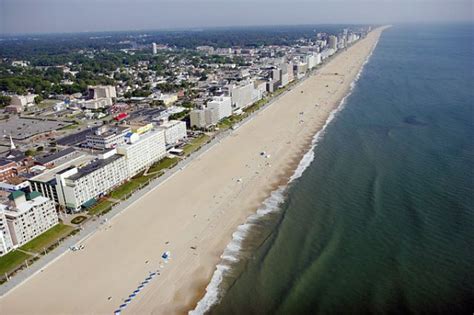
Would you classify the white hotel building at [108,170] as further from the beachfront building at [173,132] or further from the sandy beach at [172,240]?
the sandy beach at [172,240]

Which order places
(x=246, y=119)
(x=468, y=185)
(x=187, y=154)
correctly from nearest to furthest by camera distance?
(x=468, y=185)
(x=187, y=154)
(x=246, y=119)

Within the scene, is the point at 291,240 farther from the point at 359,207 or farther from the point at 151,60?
the point at 151,60

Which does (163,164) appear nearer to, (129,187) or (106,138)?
(129,187)

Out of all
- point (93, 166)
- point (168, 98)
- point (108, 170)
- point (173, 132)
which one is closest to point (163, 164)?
point (173, 132)

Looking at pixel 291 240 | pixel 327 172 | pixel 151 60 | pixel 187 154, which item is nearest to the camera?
pixel 291 240

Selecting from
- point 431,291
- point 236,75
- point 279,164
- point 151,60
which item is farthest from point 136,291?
point 151,60

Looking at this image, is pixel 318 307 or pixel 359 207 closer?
pixel 318 307
